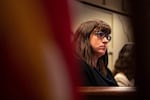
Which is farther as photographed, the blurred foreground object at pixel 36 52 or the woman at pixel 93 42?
the woman at pixel 93 42

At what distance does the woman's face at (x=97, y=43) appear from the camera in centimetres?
165

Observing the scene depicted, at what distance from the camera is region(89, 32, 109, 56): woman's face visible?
1.65 metres

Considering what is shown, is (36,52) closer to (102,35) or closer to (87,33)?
(87,33)

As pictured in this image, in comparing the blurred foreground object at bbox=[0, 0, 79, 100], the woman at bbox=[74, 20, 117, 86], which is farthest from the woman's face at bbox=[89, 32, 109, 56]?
the blurred foreground object at bbox=[0, 0, 79, 100]

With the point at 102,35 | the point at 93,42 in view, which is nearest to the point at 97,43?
the point at 93,42

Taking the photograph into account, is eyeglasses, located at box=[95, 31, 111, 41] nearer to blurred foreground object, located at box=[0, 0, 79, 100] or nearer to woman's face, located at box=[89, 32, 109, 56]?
woman's face, located at box=[89, 32, 109, 56]

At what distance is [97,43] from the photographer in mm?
1661

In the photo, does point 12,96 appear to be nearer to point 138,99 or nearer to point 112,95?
point 138,99

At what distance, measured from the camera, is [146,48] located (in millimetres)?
250

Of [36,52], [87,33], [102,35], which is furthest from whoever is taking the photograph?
[102,35]

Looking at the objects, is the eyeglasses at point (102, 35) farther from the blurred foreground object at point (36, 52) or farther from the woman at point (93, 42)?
the blurred foreground object at point (36, 52)

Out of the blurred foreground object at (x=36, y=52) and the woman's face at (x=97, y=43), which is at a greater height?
the blurred foreground object at (x=36, y=52)

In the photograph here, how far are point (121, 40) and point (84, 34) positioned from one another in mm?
2415

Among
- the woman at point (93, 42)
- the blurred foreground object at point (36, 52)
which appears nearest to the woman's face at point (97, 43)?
the woman at point (93, 42)
